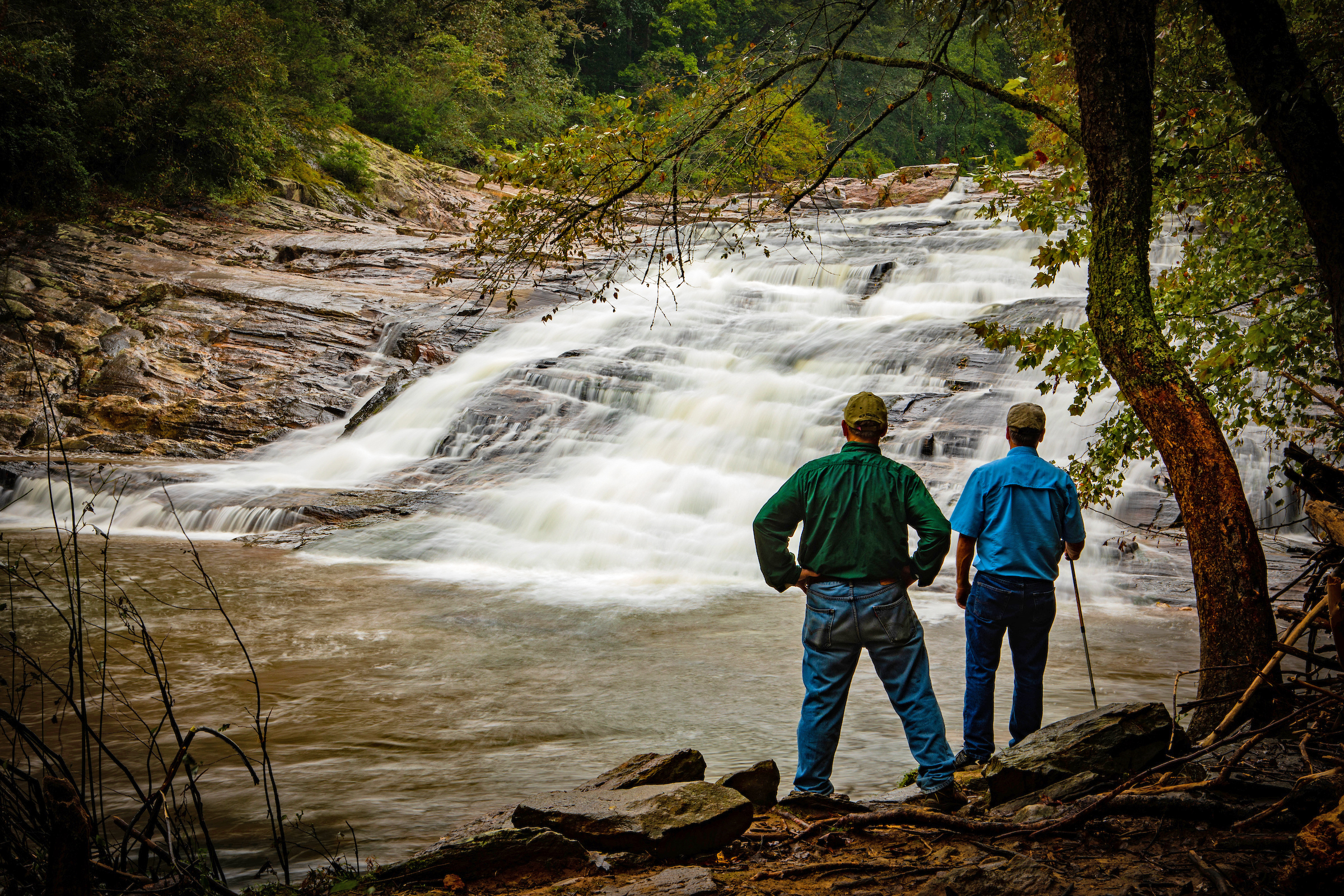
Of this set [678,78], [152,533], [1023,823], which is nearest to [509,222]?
[678,78]

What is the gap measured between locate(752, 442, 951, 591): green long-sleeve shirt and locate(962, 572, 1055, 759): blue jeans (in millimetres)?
644

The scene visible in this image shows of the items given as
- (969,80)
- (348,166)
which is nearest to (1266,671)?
(969,80)

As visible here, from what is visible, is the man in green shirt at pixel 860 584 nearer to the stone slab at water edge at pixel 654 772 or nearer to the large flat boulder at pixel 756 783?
the large flat boulder at pixel 756 783

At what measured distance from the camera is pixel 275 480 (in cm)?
1426

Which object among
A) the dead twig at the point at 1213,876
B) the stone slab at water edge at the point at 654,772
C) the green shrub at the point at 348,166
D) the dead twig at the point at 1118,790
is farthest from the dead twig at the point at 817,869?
the green shrub at the point at 348,166

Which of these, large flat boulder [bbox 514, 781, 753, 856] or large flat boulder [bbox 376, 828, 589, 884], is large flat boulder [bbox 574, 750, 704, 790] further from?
large flat boulder [bbox 376, 828, 589, 884]

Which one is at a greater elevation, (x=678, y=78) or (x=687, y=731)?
(x=678, y=78)

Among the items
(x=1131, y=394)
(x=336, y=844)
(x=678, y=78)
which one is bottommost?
(x=336, y=844)

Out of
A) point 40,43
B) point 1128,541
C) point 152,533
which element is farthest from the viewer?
point 40,43

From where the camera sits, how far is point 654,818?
3.62 m

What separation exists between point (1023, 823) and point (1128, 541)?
7.72 metres

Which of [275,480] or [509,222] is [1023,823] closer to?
[509,222]

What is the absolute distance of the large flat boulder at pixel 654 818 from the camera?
355 centimetres

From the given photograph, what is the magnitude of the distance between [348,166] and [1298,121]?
2525cm
